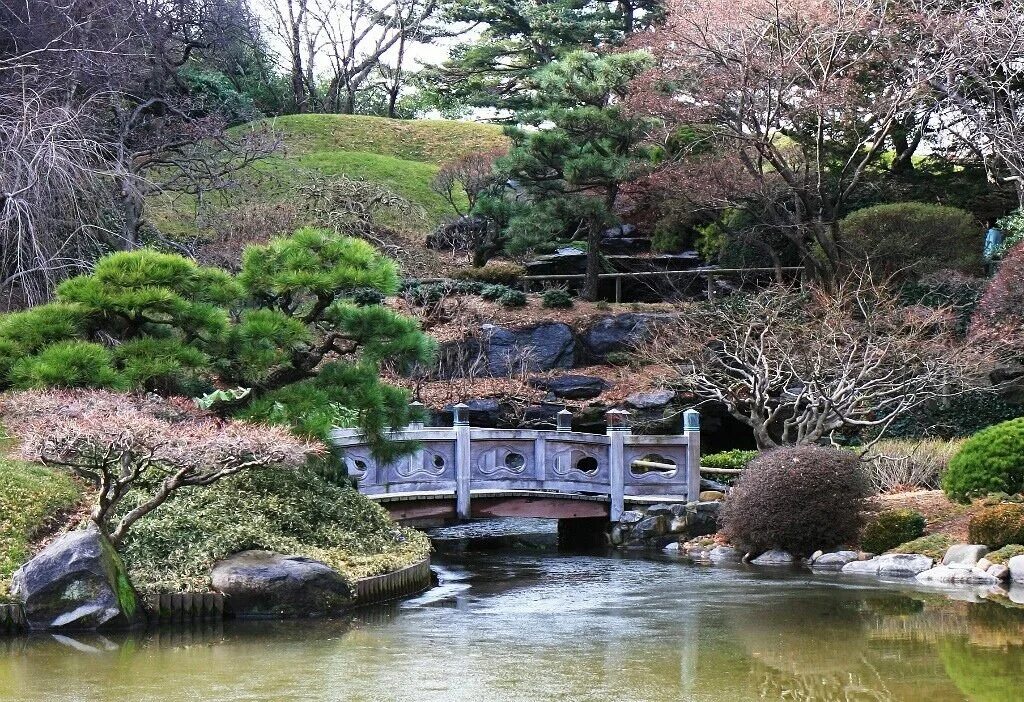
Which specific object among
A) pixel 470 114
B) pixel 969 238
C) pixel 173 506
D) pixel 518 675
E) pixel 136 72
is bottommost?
pixel 518 675

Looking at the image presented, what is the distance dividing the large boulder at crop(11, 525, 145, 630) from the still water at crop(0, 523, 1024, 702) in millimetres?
180

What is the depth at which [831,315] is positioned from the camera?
1691cm

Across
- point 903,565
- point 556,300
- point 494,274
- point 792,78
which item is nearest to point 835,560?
point 903,565

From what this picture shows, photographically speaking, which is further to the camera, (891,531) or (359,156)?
(359,156)

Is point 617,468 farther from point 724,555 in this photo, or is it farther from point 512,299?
point 512,299

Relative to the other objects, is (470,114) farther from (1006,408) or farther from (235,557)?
(235,557)

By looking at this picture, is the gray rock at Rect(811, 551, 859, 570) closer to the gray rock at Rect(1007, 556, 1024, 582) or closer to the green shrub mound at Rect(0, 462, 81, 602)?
the gray rock at Rect(1007, 556, 1024, 582)

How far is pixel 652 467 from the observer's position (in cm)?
1772

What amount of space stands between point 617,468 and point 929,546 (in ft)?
14.4

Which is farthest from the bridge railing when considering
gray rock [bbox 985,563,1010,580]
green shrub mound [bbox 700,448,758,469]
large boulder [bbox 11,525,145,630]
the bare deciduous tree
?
large boulder [bbox 11,525,145,630]

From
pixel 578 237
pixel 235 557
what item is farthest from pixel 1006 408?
pixel 235 557

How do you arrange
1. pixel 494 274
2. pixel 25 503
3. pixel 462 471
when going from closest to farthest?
pixel 25 503, pixel 462 471, pixel 494 274

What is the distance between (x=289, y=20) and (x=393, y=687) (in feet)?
108

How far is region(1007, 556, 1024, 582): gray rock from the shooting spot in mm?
11618
